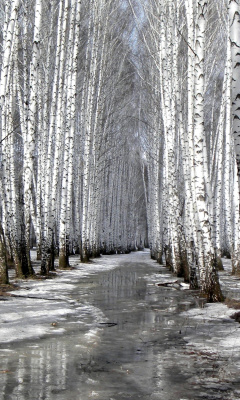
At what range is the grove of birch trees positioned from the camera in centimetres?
734

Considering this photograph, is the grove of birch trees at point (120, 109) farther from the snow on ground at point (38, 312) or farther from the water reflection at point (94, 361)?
the water reflection at point (94, 361)

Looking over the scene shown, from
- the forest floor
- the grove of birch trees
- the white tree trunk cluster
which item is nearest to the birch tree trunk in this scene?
the grove of birch trees

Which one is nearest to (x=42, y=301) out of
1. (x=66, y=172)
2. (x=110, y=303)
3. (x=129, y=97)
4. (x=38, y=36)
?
(x=110, y=303)

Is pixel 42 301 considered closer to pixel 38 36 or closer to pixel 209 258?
pixel 209 258

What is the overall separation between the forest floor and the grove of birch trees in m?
1.38

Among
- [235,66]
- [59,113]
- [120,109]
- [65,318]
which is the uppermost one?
[120,109]

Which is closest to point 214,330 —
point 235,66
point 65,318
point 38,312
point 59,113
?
point 65,318

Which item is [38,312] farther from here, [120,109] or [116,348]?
[120,109]

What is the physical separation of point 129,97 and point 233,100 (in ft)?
75.1

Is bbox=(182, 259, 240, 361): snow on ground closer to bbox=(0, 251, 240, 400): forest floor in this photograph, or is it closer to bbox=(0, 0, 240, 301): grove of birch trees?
bbox=(0, 251, 240, 400): forest floor

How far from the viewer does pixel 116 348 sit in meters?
4.28

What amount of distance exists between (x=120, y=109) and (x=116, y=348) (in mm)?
22685

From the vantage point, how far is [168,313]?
637 cm

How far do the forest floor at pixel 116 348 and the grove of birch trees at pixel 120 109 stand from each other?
138 cm
